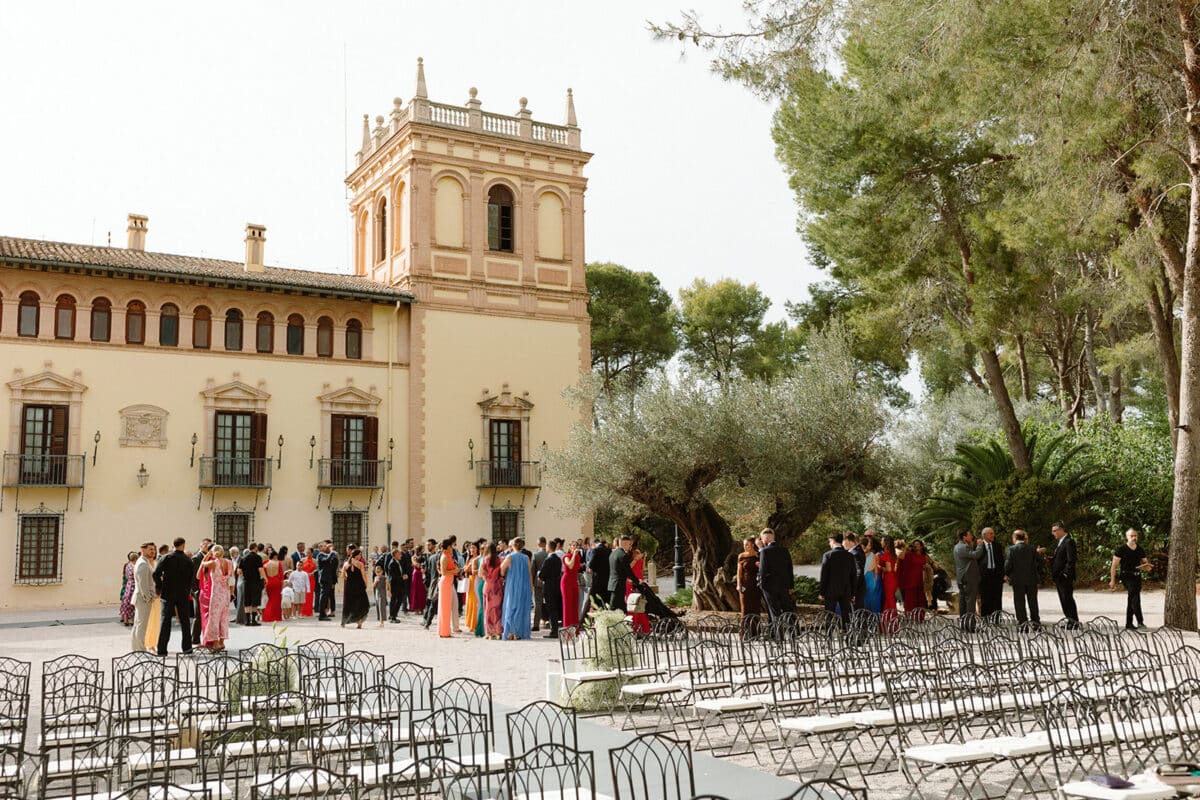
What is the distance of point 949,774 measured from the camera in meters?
7.10

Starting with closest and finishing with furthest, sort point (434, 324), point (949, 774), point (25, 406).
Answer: point (949, 774)
point (25, 406)
point (434, 324)

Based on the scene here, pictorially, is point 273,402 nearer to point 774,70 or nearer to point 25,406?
point 25,406

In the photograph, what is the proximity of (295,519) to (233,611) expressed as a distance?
214 inches

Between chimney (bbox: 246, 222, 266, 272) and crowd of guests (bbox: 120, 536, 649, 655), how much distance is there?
30.5 feet

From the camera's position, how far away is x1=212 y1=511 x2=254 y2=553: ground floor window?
26.2 m

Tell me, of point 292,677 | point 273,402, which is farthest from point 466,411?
point 292,677

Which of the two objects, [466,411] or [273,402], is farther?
[466,411]

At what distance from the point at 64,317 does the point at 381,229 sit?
10.0 m

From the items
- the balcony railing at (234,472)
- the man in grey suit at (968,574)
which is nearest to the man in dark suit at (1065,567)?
the man in grey suit at (968,574)

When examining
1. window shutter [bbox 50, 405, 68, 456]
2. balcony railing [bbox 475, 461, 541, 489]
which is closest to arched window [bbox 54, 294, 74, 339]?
window shutter [bbox 50, 405, 68, 456]

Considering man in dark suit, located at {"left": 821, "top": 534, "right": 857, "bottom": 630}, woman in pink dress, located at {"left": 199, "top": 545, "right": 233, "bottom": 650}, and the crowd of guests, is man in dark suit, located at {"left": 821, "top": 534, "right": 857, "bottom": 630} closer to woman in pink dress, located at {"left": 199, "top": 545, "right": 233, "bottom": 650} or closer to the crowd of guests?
the crowd of guests

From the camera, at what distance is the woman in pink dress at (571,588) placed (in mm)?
16734

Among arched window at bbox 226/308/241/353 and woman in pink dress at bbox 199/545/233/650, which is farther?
arched window at bbox 226/308/241/353

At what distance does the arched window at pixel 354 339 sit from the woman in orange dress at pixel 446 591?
12615 mm
